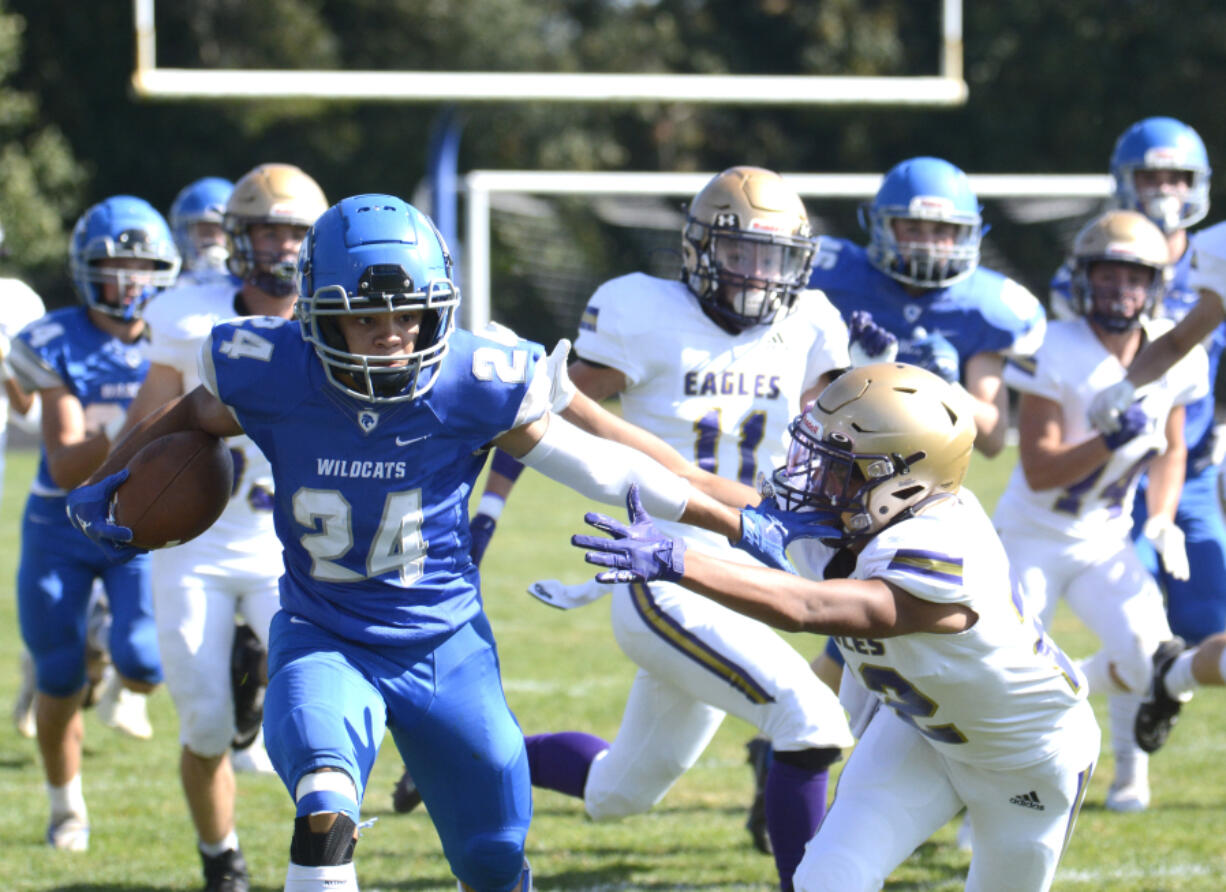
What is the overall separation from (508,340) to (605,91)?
898cm

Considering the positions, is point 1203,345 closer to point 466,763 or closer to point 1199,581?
point 1199,581

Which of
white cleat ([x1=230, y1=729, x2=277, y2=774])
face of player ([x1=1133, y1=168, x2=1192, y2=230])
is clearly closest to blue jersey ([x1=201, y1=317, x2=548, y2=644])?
white cleat ([x1=230, y1=729, x2=277, y2=774])

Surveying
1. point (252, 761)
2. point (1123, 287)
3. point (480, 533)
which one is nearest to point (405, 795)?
point (480, 533)

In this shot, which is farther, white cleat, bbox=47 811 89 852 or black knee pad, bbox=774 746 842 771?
white cleat, bbox=47 811 89 852

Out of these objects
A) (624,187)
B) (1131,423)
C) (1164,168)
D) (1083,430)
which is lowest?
(624,187)

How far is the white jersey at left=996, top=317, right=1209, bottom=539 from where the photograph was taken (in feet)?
16.2

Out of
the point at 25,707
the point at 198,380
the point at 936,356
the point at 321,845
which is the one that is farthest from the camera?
the point at 25,707

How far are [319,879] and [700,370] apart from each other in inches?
67.1

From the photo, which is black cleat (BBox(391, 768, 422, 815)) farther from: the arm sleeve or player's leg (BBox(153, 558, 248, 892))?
the arm sleeve

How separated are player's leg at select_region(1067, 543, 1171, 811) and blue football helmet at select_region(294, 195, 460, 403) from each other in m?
2.57

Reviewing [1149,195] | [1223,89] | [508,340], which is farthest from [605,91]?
[1223,89]

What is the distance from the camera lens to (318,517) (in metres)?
3.17

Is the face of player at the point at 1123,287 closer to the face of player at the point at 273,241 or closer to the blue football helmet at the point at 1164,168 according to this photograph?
the blue football helmet at the point at 1164,168

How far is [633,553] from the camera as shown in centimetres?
266
